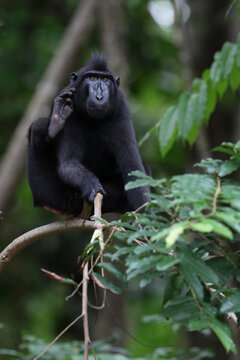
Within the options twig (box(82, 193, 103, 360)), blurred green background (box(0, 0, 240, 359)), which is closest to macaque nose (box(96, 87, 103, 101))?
twig (box(82, 193, 103, 360))

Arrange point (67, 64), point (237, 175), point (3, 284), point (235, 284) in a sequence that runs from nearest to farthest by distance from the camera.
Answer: point (235, 284) < point (237, 175) < point (67, 64) < point (3, 284)

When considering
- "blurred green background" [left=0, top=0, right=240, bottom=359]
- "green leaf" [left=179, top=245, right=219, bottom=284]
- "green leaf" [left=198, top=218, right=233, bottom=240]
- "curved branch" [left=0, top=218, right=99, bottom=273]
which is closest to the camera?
"green leaf" [left=198, top=218, right=233, bottom=240]

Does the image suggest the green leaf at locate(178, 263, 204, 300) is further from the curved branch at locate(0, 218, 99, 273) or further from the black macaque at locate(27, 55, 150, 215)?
the black macaque at locate(27, 55, 150, 215)

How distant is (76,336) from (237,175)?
14.3 feet

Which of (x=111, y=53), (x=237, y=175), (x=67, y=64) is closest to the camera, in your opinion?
(x=237, y=175)

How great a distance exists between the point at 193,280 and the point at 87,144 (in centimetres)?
264

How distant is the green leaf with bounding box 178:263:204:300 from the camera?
2.05 m

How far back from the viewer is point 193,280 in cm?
205

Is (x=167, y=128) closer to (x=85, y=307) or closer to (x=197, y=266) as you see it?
(x=197, y=266)

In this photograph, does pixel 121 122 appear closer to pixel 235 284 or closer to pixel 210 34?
pixel 235 284

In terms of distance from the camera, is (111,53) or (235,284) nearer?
(235,284)

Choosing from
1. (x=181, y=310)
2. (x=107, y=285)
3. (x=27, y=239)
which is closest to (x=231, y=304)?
(x=181, y=310)

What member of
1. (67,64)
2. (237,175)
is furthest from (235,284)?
(67,64)

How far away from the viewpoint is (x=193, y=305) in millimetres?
2113
